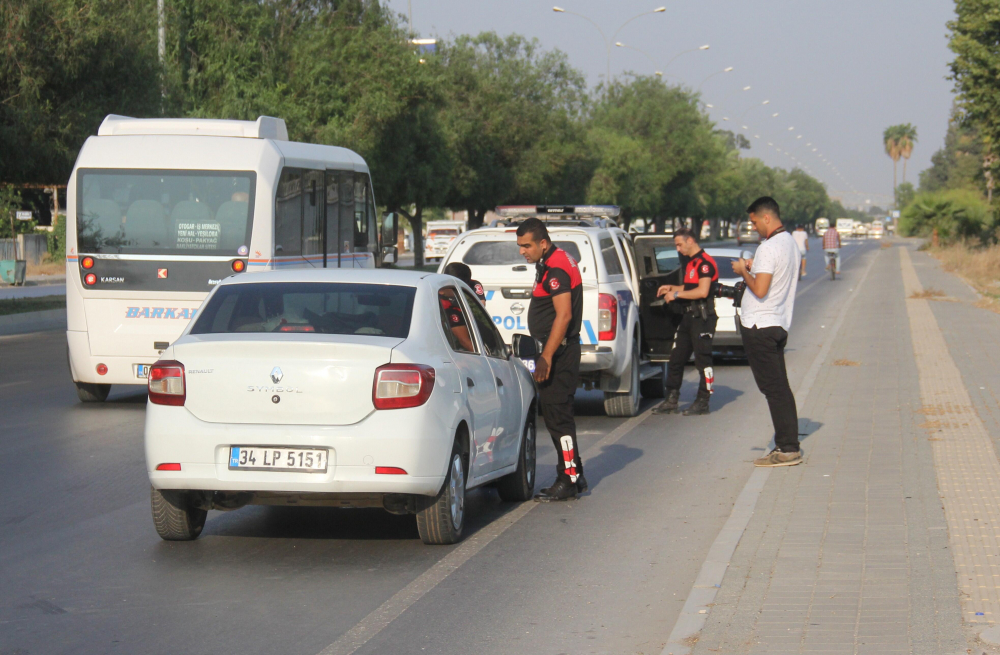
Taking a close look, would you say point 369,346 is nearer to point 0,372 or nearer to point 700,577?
point 700,577

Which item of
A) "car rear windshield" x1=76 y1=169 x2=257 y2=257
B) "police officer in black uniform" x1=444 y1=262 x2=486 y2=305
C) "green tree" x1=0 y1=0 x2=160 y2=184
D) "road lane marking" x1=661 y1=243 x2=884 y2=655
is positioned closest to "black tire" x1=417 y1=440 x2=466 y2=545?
"road lane marking" x1=661 y1=243 x2=884 y2=655

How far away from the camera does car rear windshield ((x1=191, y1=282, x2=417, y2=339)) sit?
673 cm

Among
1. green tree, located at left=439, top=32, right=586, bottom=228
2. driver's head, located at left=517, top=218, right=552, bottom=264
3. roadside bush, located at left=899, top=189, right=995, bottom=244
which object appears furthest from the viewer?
roadside bush, located at left=899, top=189, right=995, bottom=244

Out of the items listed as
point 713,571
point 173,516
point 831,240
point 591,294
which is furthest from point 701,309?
point 831,240

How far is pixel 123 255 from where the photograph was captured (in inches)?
524

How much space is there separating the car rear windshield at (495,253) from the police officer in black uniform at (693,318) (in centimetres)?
138

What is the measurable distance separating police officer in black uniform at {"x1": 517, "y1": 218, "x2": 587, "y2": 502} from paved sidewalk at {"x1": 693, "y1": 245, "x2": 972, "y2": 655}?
1331 mm

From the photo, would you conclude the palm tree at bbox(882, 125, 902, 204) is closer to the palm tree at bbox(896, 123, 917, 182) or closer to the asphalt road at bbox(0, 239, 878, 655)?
the palm tree at bbox(896, 123, 917, 182)

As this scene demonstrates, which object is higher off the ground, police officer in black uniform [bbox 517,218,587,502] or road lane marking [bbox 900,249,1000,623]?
police officer in black uniform [bbox 517,218,587,502]

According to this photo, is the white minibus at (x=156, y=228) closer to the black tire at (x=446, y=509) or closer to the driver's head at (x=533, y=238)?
the driver's head at (x=533, y=238)

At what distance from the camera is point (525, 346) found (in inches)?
302

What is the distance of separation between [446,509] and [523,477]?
5.20 ft

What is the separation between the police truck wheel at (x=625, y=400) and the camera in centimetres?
1262

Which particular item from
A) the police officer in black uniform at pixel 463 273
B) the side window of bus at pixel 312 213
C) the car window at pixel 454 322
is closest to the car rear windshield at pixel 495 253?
the police officer in black uniform at pixel 463 273
